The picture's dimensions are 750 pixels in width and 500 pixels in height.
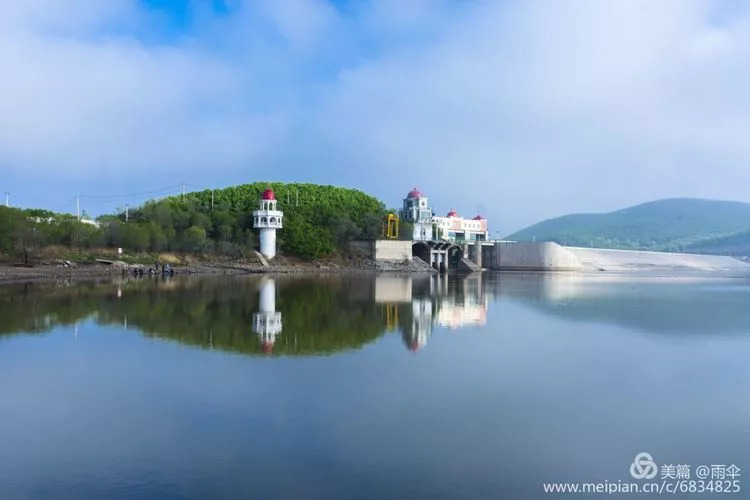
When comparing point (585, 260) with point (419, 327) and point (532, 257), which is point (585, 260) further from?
point (419, 327)

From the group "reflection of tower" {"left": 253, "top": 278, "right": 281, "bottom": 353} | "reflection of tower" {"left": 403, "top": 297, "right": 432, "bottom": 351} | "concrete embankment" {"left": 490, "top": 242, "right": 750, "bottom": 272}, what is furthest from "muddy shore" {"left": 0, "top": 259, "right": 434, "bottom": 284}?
"reflection of tower" {"left": 403, "top": 297, "right": 432, "bottom": 351}

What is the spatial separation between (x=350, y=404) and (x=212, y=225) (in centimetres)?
4668

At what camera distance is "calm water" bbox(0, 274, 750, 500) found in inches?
261

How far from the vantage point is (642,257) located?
87188mm

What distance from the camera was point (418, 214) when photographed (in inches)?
2697

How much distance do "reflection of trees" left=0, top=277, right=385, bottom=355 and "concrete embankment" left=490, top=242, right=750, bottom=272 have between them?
145ft

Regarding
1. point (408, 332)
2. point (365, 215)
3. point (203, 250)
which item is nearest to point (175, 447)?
point (408, 332)

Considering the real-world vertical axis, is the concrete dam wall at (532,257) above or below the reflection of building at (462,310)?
above

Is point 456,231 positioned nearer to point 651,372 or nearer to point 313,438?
point 651,372

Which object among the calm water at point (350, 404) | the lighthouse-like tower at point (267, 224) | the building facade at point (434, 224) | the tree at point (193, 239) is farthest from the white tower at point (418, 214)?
the calm water at point (350, 404)

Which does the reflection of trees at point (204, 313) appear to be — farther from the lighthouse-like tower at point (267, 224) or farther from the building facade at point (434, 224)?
the building facade at point (434, 224)

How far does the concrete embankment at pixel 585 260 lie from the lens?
231ft

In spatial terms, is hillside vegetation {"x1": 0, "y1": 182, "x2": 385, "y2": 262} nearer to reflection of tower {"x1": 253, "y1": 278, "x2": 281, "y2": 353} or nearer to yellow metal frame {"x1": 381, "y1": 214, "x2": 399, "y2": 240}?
yellow metal frame {"x1": 381, "y1": 214, "x2": 399, "y2": 240}

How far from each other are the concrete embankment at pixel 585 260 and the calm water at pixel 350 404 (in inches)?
2044
